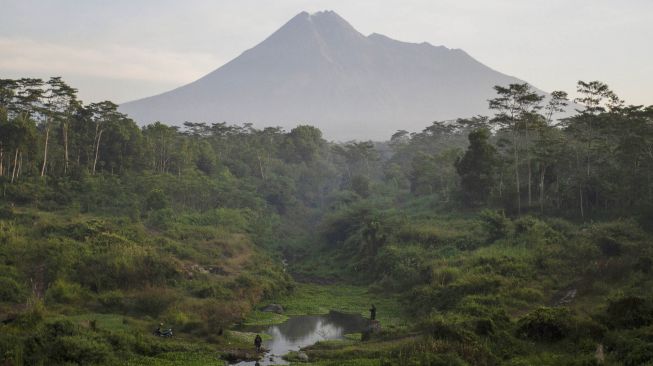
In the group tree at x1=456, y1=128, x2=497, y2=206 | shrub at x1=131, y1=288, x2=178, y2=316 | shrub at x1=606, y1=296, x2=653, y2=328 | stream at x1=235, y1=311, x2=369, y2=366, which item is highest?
tree at x1=456, y1=128, x2=497, y2=206

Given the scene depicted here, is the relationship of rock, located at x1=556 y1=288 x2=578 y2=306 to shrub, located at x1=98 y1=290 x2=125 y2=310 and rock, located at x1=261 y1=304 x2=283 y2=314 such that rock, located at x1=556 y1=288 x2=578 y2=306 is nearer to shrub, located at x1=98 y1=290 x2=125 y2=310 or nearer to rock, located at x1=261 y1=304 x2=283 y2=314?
rock, located at x1=261 y1=304 x2=283 y2=314

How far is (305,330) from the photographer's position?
1105 inches

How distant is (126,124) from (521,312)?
3863 centimetres

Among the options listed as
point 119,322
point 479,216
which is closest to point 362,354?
point 119,322

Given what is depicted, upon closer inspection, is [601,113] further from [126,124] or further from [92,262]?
[126,124]

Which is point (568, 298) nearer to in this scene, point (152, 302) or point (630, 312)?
point (630, 312)

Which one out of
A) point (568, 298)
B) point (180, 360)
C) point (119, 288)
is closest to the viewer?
point (180, 360)

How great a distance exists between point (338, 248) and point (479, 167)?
14.0m

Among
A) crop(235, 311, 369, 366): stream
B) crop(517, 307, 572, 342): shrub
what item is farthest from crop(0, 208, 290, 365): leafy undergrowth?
crop(517, 307, 572, 342): shrub

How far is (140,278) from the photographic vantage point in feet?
98.3

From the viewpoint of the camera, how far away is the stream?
79.6 feet

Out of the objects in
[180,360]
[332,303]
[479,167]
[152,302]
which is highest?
[479,167]

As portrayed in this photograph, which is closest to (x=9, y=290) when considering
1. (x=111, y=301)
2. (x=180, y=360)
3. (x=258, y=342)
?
(x=111, y=301)

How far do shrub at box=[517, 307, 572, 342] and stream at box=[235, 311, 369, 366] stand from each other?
31.3 ft
